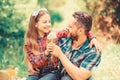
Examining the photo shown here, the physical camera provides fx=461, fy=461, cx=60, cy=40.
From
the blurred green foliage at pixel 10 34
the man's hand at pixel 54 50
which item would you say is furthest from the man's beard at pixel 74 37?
the blurred green foliage at pixel 10 34

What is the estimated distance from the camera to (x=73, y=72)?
9.94 feet

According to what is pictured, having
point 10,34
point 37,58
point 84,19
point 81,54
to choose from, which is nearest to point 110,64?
point 81,54

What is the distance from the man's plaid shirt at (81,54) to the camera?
9.89ft

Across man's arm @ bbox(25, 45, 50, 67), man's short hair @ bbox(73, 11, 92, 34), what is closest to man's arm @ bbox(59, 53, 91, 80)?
man's arm @ bbox(25, 45, 50, 67)

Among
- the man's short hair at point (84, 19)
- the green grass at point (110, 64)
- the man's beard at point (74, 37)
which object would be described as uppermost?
the man's short hair at point (84, 19)

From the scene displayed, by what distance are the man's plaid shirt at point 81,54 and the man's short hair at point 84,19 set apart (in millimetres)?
93

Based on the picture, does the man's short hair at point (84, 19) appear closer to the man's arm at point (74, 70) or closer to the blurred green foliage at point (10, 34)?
the man's arm at point (74, 70)

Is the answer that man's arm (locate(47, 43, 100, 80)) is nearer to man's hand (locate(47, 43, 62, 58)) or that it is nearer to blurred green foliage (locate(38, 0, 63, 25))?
man's hand (locate(47, 43, 62, 58))

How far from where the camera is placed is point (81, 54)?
306cm

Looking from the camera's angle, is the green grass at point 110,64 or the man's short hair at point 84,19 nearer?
→ the man's short hair at point 84,19

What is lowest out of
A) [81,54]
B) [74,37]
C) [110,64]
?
[110,64]

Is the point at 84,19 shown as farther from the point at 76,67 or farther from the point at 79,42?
the point at 76,67

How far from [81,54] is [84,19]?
0.23 metres

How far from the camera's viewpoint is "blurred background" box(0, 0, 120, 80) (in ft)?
10.4
